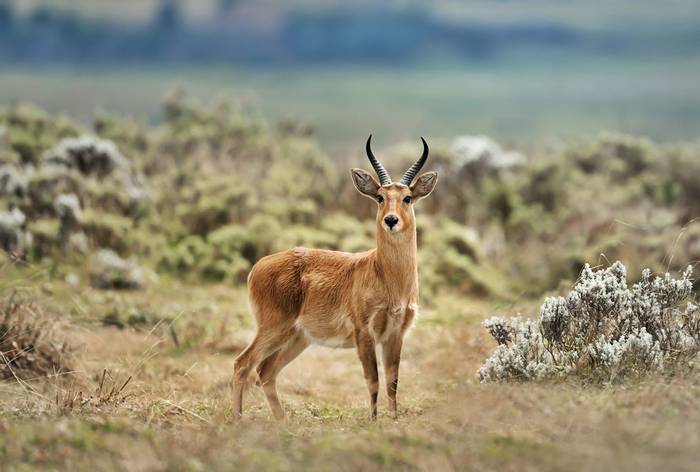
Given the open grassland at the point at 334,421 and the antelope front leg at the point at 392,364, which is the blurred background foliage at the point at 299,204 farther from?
the antelope front leg at the point at 392,364

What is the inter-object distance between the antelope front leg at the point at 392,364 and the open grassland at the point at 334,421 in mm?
225

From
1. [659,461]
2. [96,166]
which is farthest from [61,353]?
[96,166]

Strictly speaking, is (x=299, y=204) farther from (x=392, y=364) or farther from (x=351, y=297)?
(x=392, y=364)

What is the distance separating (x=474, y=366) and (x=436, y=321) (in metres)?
3.14

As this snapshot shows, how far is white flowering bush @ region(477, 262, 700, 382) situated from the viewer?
848 centimetres

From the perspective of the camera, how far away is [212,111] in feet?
84.4

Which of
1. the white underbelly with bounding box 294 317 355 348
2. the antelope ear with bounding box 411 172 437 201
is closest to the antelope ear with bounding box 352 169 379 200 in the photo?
the antelope ear with bounding box 411 172 437 201

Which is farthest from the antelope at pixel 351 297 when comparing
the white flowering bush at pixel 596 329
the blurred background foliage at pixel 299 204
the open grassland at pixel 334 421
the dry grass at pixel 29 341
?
the blurred background foliage at pixel 299 204

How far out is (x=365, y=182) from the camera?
8922mm

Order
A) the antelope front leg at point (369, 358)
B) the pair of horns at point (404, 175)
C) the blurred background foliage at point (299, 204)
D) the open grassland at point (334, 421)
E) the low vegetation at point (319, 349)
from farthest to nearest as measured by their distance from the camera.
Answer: the blurred background foliage at point (299, 204), the pair of horns at point (404, 175), the antelope front leg at point (369, 358), the low vegetation at point (319, 349), the open grassland at point (334, 421)

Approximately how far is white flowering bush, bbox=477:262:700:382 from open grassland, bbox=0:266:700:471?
466 millimetres

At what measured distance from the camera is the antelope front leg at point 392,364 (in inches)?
344

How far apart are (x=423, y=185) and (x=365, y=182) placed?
21.8 inches

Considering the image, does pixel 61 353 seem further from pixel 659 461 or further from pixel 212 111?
pixel 212 111
